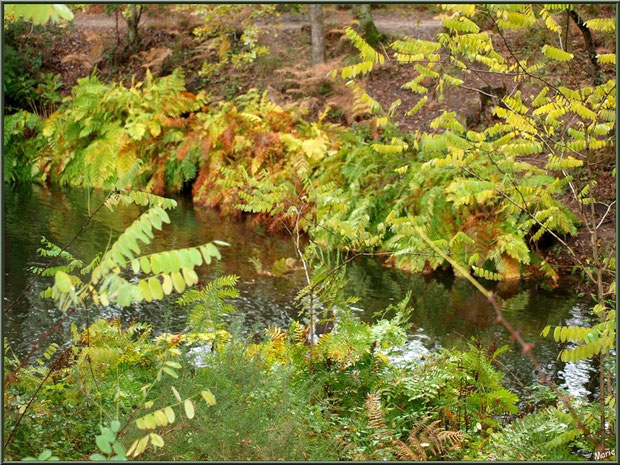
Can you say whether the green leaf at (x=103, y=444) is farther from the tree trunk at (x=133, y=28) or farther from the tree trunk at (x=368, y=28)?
the tree trunk at (x=133, y=28)

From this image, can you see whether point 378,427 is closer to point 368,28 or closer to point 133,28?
point 368,28

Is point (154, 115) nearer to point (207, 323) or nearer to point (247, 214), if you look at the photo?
point (247, 214)

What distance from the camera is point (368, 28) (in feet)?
53.7

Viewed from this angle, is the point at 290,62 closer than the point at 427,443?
No

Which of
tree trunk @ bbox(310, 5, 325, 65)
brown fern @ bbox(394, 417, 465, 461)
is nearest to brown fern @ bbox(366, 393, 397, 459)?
brown fern @ bbox(394, 417, 465, 461)

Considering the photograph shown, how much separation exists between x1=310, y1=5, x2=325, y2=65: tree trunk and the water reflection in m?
5.30

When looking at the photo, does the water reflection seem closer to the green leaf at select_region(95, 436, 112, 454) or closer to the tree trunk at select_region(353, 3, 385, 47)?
the green leaf at select_region(95, 436, 112, 454)

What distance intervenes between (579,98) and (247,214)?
915 cm

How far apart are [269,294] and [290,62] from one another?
9.55 m

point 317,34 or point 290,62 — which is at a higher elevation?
point 317,34

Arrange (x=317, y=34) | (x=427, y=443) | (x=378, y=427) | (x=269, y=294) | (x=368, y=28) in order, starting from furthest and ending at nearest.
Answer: (x=368, y=28) < (x=317, y=34) < (x=269, y=294) < (x=378, y=427) < (x=427, y=443)

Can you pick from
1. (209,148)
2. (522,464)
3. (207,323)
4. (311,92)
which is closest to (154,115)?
(209,148)

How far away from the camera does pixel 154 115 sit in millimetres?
15133

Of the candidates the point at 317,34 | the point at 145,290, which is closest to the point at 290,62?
the point at 317,34
